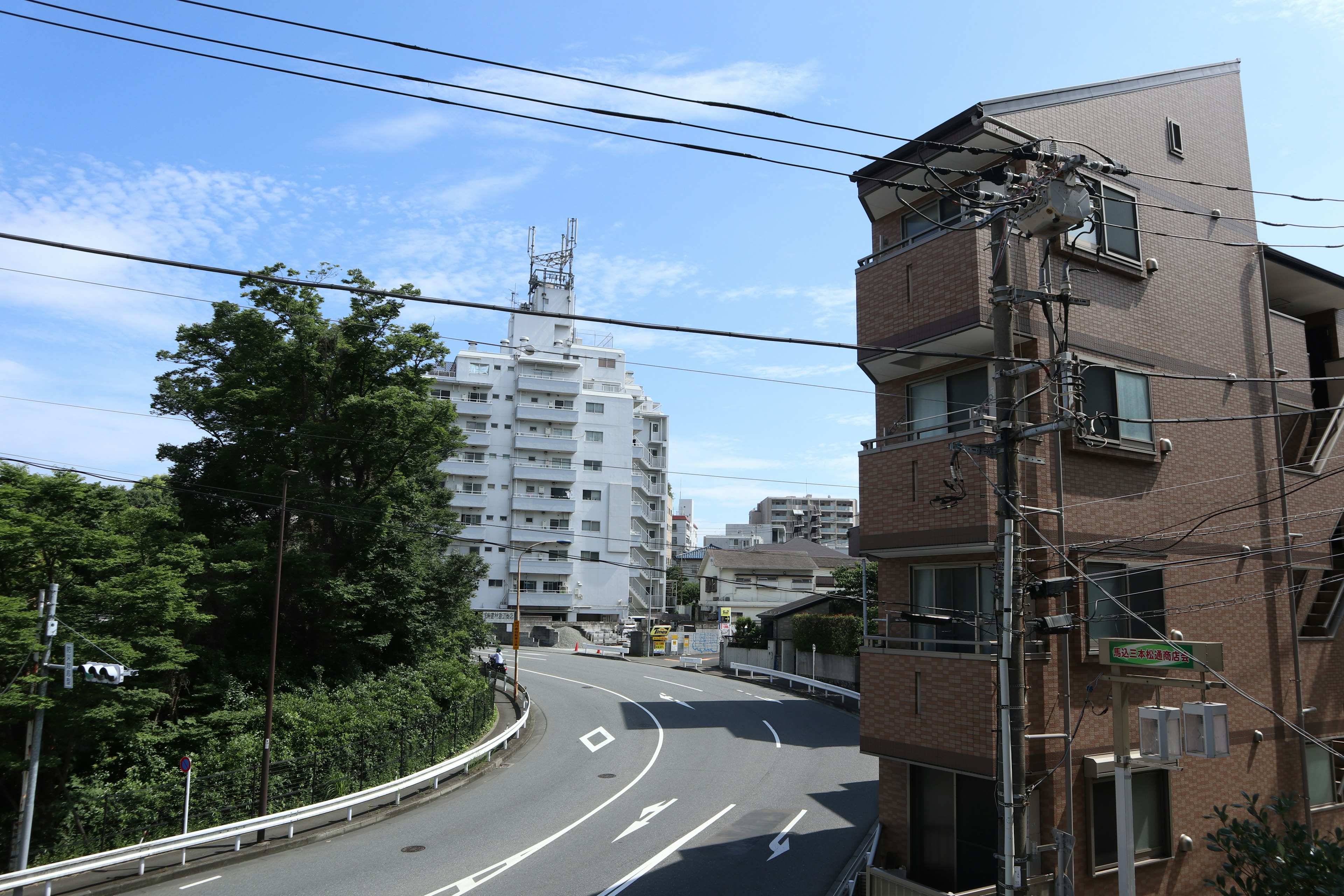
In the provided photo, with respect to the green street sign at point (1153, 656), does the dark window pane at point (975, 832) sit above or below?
below

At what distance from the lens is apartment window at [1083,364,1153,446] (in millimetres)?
13109

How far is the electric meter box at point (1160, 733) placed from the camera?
9.90 m

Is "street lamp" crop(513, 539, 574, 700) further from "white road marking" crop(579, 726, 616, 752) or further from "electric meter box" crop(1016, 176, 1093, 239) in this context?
"electric meter box" crop(1016, 176, 1093, 239)

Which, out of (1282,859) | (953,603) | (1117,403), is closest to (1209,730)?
(1282,859)

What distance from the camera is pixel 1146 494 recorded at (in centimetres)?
1348

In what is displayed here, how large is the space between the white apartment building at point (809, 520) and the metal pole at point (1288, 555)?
410ft

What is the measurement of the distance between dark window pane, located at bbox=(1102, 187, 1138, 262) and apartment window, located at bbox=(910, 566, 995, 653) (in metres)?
6.20

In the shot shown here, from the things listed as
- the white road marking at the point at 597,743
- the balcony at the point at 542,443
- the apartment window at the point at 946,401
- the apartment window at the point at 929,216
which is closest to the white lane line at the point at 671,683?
the white road marking at the point at 597,743

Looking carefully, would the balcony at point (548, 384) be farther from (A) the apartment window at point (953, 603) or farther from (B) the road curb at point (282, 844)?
(A) the apartment window at point (953, 603)

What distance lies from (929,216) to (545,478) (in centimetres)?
6298

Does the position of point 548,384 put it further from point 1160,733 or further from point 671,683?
point 1160,733

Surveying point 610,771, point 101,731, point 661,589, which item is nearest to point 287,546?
point 101,731

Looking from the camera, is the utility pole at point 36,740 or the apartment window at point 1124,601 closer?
the apartment window at point 1124,601

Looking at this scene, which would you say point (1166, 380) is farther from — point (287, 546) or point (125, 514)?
point (287, 546)
